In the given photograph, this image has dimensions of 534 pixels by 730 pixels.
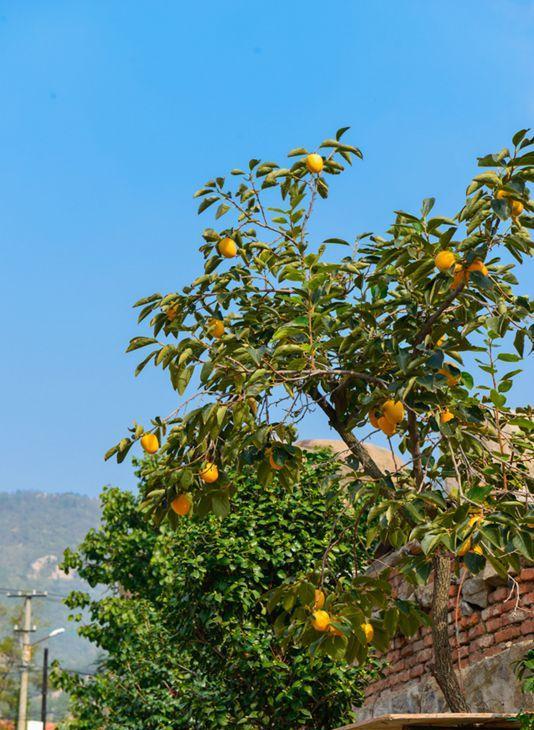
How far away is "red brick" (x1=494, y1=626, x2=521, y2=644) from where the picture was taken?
7.19 metres

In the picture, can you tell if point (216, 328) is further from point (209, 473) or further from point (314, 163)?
point (314, 163)

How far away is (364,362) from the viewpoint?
553 centimetres

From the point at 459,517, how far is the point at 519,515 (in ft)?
1.40

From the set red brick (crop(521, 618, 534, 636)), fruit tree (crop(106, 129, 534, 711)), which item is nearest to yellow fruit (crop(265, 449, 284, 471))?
fruit tree (crop(106, 129, 534, 711))

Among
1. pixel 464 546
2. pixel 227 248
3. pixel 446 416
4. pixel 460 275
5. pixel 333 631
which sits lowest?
pixel 333 631

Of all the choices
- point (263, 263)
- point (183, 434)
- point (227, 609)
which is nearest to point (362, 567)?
point (227, 609)

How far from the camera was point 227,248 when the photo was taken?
5797mm

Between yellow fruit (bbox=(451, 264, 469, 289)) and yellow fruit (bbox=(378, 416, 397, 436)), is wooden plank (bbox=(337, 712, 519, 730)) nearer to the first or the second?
yellow fruit (bbox=(378, 416, 397, 436))

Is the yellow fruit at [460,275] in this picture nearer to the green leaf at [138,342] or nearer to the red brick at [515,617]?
the green leaf at [138,342]

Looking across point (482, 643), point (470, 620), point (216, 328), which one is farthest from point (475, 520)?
point (470, 620)

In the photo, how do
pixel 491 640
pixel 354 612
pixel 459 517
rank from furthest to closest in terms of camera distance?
pixel 491 640 < pixel 354 612 < pixel 459 517

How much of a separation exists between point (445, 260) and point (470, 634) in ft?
12.8

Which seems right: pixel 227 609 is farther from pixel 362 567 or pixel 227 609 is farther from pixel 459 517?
pixel 459 517

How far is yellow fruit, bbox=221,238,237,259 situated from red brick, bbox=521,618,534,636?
3.34 m
